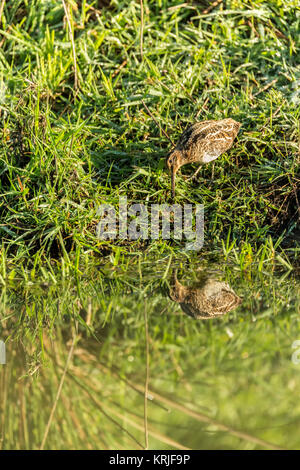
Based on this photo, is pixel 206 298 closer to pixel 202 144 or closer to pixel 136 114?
pixel 202 144

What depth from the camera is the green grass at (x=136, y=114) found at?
5.59 m

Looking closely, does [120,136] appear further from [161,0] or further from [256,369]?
[256,369]

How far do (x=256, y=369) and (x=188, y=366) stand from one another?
1.10ft

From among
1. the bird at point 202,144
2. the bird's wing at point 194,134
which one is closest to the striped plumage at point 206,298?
the bird at point 202,144

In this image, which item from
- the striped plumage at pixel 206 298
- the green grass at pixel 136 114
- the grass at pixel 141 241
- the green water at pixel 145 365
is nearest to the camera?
the green water at pixel 145 365

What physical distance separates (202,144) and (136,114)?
88 centimetres

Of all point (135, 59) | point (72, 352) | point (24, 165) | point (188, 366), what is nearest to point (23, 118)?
point (24, 165)

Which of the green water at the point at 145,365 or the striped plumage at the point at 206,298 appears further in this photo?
the striped plumage at the point at 206,298

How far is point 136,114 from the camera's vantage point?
247 inches

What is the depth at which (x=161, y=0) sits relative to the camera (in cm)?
698

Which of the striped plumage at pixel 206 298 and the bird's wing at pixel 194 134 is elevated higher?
the bird's wing at pixel 194 134

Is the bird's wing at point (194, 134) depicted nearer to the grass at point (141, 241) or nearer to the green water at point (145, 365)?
the grass at point (141, 241)

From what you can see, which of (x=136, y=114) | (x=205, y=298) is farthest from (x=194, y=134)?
(x=205, y=298)

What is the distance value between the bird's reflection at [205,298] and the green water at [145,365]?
46 millimetres
